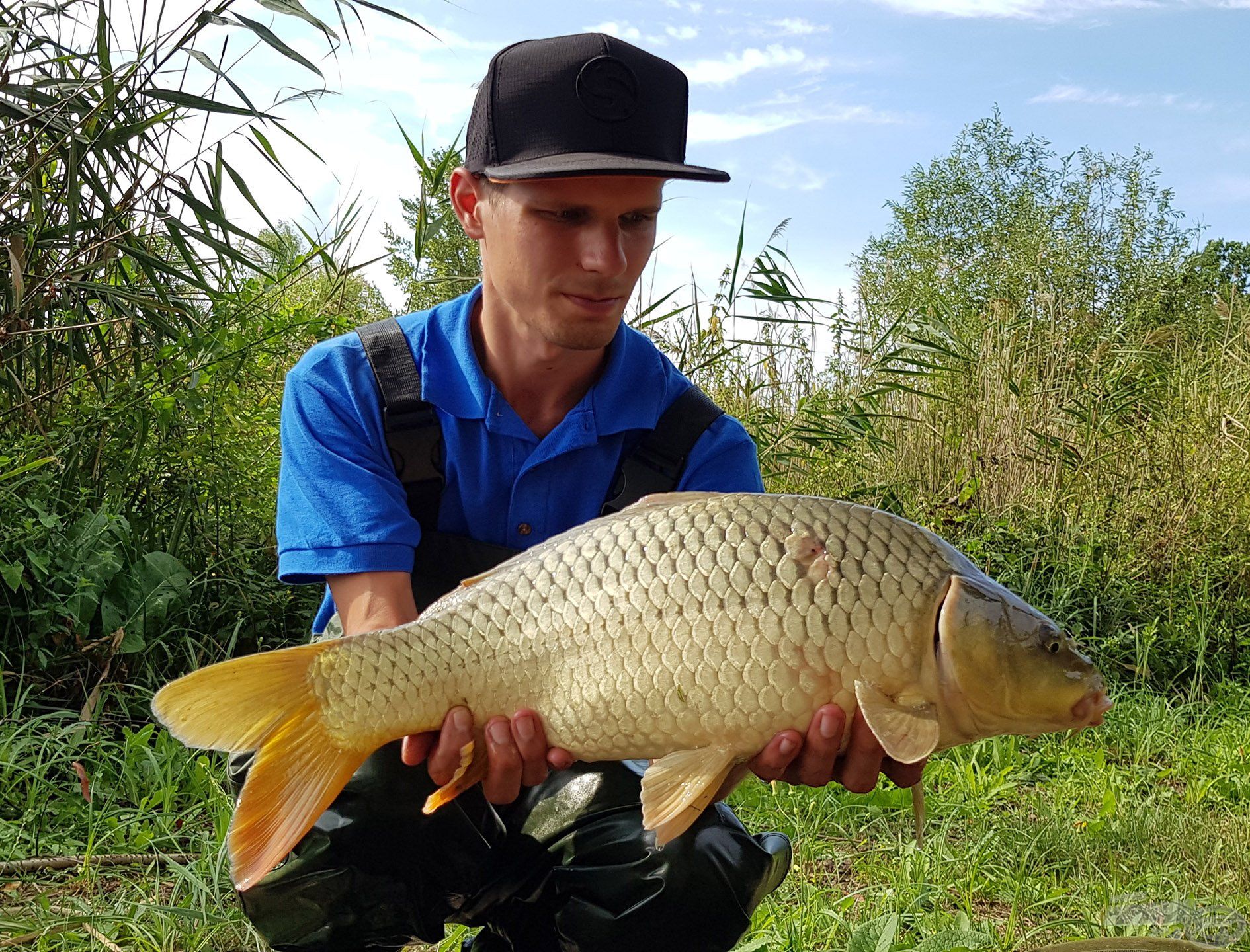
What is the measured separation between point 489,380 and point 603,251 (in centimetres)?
31

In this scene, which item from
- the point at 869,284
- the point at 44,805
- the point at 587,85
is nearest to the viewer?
the point at 587,85

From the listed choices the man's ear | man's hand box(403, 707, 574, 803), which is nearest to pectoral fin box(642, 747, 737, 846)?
man's hand box(403, 707, 574, 803)

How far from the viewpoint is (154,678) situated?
2.87 meters

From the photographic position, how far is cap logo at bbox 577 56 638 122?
5.69ft

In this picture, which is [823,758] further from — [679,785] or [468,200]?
[468,200]

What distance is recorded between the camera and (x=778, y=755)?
134 cm

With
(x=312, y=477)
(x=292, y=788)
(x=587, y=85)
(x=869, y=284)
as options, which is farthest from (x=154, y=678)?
(x=869, y=284)

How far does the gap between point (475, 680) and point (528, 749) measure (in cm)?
10

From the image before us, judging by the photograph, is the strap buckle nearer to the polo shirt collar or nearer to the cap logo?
the polo shirt collar

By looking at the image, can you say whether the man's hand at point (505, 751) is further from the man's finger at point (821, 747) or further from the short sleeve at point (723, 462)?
the short sleeve at point (723, 462)

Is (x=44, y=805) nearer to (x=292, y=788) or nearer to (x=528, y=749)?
(x=292, y=788)

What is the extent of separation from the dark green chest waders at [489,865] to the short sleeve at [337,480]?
42mm

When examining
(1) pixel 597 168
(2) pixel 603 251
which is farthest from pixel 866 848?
(1) pixel 597 168

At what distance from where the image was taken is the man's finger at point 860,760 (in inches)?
53.4
